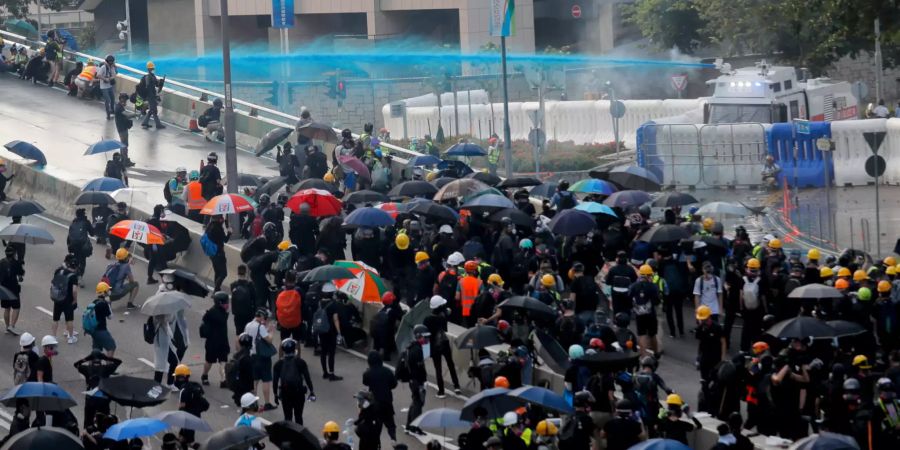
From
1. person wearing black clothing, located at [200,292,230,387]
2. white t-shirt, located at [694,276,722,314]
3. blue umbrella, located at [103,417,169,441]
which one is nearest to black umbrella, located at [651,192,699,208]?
white t-shirt, located at [694,276,722,314]

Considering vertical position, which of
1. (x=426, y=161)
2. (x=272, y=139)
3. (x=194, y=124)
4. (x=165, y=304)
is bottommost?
(x=165, y=304)

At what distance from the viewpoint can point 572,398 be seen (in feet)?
59.8

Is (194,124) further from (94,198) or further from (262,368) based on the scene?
(262,368)

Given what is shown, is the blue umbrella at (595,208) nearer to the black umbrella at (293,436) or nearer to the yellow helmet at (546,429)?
the yellow helmet at (546,429)

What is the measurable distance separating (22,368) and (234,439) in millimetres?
4902

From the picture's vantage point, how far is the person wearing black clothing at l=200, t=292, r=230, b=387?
69.3 ft

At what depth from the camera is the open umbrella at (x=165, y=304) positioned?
20.6 metres

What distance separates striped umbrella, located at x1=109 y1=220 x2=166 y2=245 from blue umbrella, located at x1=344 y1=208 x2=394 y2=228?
119 inches

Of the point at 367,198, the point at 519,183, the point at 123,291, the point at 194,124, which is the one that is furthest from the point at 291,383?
the point at 194,124

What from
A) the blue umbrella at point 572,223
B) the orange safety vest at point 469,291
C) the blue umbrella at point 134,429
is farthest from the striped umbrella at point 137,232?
the blue umbrella at point 134,429

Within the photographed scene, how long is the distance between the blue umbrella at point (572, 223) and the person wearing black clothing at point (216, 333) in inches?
204

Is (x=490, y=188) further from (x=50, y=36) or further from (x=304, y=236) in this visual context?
(x=50, y=36)

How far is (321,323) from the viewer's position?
21.5 meters

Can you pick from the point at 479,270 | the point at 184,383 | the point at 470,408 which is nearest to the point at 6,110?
the point at 479,270
